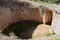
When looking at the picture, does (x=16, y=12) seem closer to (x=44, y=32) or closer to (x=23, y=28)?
(x=23, y=28)

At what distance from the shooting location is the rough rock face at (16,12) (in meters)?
16.3

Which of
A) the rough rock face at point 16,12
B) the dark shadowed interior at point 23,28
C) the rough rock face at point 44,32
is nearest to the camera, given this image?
the rough rock face at point 44,32

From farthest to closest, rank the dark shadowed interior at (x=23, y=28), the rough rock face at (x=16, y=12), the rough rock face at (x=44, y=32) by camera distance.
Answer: the rough rock face at (x=16, y=12)
the dark shadowed interior at (x=23, y=28)
the rough rock face at (x=44, y=32)

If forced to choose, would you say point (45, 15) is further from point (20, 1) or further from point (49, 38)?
point (49, 38)

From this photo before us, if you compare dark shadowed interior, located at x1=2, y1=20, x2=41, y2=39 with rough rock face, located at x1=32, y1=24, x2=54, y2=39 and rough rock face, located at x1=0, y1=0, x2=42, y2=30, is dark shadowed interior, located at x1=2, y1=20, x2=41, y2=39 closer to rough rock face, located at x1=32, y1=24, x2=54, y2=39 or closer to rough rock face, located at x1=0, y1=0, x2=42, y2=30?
rough rock face, located at x1=0, y1=0, x2=42, y2=30

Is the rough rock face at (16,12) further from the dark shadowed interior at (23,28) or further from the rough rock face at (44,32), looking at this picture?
the rough rock face at (44,32)

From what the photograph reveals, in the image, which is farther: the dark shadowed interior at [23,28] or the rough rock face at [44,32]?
the dark shadowed interior at [23,28]

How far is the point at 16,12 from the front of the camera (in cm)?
1711

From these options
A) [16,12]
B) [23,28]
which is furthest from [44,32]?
[16,12]

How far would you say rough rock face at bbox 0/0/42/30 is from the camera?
16.3 metres

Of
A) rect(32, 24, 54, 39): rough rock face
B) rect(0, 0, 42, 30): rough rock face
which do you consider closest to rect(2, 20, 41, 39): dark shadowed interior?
rect(0, 0, 42, 30): rough rock face

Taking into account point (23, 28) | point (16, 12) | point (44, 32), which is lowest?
point (23, 28)

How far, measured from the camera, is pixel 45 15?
17.3 meters

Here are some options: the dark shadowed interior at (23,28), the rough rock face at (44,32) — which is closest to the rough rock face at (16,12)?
the dark shadowed interior at (23,28)
